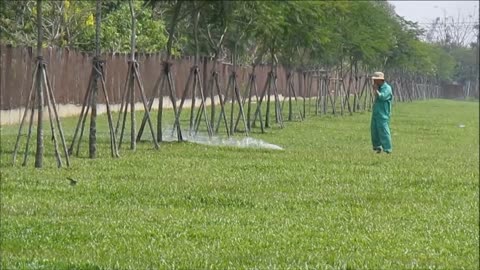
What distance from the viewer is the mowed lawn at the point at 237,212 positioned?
8055 millimetres

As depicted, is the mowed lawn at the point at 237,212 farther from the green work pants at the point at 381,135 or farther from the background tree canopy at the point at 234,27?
the background tree canopy at the point at 234,27

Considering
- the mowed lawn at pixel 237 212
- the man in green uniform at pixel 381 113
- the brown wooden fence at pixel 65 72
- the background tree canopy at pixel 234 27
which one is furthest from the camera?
the brown wooden fence at pixel 65 72

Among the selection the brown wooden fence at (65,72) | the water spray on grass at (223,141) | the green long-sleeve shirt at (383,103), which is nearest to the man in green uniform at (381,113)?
the green long-sleeve shirt at (383,103)

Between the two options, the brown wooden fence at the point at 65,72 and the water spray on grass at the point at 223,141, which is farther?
the brown wooden fence at the point at 65,72

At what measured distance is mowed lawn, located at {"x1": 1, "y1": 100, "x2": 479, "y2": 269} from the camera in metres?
8.05

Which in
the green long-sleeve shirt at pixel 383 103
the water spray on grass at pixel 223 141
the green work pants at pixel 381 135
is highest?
the green long-sleeve shirt at pixel 383 103

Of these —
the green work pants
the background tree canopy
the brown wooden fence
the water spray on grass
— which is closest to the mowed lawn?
the green work pants

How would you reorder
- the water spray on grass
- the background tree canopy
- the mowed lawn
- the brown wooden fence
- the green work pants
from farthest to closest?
the brown wooden fence, the background tree canopy, the water spray on grass, the green work pants, the mowed lawn

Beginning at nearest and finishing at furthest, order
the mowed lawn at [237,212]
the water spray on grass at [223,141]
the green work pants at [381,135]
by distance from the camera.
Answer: the mowed lawn at [237,212] → the green work pants at [381,135] → the water spray on grass at [223,141]

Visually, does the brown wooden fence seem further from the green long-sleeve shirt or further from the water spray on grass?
the green long-sleeve shirt

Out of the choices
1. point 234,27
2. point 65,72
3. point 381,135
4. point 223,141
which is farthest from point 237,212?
point 65,72

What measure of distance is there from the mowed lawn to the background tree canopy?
18.7 feet

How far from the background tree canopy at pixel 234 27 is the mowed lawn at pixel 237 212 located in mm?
5698

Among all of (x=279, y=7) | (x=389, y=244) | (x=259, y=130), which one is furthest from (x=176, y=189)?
(x=259, y=130)
